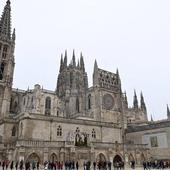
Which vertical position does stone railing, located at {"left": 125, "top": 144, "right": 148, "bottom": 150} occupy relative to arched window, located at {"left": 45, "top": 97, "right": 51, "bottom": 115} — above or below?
below

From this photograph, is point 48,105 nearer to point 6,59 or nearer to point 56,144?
point 6,59

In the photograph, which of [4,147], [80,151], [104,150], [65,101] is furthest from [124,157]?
[65,101]

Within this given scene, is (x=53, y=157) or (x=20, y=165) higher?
(x=53, y=157)

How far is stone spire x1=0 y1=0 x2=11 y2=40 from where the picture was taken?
56450 millimetres

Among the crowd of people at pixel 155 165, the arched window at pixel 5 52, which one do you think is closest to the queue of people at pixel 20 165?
→ the crowd of people at pixel 155 165

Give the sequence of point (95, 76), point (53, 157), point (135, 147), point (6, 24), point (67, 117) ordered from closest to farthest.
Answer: point (53, 157)
point (135, 147)
point (67, 117)
point (95, 76)
point (6, 24)

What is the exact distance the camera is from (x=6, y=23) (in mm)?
58188

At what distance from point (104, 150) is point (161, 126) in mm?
13242

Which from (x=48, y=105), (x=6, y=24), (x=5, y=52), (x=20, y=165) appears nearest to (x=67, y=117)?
(x=48, y=105)

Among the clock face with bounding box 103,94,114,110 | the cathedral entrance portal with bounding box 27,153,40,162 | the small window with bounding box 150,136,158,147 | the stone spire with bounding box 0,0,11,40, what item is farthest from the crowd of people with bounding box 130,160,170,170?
the stone spire with bounding box 0,0,11,40

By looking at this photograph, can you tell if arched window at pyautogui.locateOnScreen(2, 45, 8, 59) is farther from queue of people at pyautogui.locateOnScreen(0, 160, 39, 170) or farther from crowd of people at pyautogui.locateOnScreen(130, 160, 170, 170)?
crowd of people at pyautogui.locateOnScreen(130, 160, 170, 170)

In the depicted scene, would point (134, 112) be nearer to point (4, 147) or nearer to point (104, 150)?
point (104, 150)

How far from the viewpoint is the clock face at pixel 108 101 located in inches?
1984

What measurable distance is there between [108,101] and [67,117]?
590 inches
